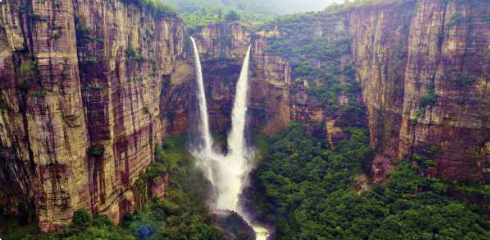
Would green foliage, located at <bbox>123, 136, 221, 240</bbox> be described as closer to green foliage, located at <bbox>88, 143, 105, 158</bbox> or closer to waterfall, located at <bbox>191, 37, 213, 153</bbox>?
waterfall, located at <bbox>191, 37, 213, 153</bbox>

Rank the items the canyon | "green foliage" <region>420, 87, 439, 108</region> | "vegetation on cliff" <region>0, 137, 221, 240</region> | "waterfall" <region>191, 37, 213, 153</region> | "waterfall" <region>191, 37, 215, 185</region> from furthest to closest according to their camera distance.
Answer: "waterfall" <region>191, 37, 213, 153</region> < "waterfall" <region>191, 37, 215, 185</region> < "green foliage" <region>420, 87, 439, 108</region> < "vegetation on cliff" <region>0, 137, 221, 240</region> < the canyon

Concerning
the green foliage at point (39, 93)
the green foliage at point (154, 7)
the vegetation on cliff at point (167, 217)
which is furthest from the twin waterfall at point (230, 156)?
the green foliage at point (39, 93)

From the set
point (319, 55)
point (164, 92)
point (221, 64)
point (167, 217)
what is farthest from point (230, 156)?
point (167, 217)

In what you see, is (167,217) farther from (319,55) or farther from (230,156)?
(319,55)

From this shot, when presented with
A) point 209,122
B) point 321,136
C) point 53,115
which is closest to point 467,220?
point 321,136

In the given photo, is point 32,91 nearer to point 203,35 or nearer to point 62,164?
point 62,164

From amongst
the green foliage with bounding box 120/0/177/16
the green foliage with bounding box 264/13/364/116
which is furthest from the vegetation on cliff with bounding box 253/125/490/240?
the green foliage with bounding box 120/0/177/16
